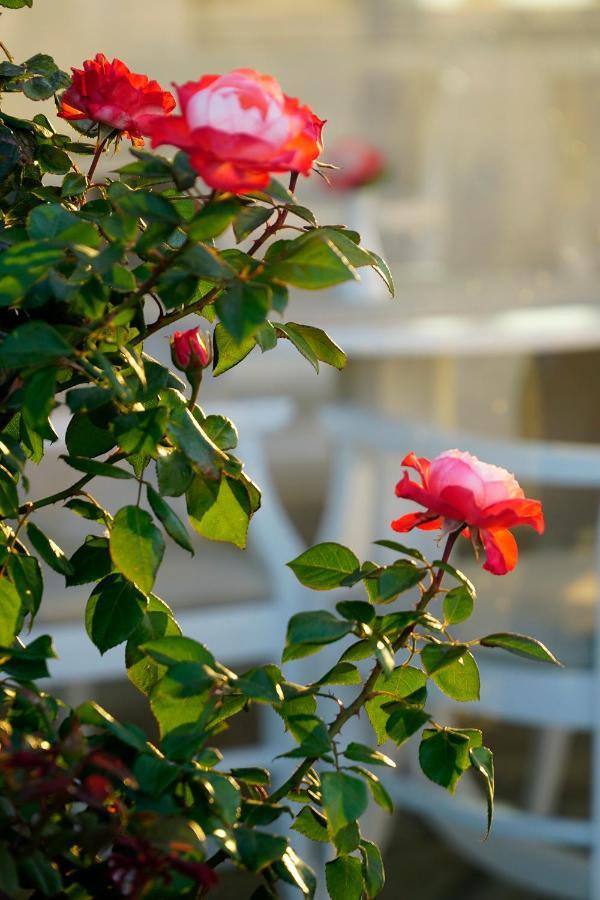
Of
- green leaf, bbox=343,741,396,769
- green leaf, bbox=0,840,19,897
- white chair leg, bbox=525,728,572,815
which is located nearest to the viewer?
green leaf, bbox=0,840,19,897

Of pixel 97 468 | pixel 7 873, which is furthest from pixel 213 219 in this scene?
pixel 7 873

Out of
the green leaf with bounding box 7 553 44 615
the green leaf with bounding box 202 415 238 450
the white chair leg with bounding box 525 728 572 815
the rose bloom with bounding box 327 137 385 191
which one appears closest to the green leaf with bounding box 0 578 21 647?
the green leaf with bounding box 7 553 44 615

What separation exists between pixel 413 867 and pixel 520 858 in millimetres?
208

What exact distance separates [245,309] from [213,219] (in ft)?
0.11

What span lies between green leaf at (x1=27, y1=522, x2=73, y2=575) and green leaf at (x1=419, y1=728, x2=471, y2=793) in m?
0.17

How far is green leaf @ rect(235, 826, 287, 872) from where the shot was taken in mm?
497

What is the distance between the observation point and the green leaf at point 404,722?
0.55 metres

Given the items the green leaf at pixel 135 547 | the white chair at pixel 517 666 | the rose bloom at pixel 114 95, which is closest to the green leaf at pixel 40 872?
the green leaf at pixel 135 547

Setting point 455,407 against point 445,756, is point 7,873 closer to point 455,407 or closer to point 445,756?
point 445,756

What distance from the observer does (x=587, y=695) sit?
68.5 inches

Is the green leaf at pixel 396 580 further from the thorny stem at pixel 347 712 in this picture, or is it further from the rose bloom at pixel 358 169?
the rose bloom at pixel 358 169

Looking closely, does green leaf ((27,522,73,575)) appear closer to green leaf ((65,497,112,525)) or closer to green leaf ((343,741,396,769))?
green leaf ((65,497,112,525))

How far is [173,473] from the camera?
0.53 metres

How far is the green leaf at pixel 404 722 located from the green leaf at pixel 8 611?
0.54ft
